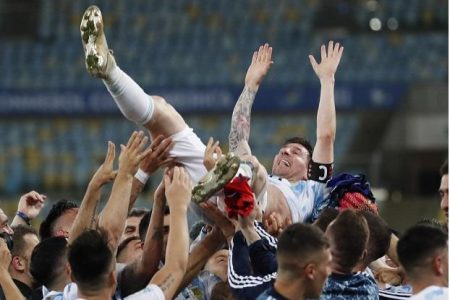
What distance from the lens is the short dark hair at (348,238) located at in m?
4.48

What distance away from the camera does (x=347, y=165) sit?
1557 cm

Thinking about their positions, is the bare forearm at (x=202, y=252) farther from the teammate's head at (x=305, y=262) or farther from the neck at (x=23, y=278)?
the neck at (x=23, y=278)

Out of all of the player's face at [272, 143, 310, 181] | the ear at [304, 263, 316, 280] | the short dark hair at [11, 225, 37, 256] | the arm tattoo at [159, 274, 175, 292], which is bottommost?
the short dark hair at [11, 225, 37, 256]

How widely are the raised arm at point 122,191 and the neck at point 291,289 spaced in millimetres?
1011

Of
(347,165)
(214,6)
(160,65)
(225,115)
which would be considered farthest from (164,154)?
(214,6)

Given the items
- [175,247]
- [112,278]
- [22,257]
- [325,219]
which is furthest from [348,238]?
[22,257]

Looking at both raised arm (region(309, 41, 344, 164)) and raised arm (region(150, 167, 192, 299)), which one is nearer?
raised arm (region(150, 167, 192, 299))

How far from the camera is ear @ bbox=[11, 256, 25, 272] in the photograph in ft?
19.1

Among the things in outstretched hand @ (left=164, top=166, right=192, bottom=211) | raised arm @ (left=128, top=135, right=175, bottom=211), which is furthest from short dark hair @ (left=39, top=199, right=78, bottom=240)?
outstretched hand @ (left=164, top=166, right=192, bottom=211)

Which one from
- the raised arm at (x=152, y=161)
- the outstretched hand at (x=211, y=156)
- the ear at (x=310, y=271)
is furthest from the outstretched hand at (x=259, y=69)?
the ear at (x=310, y=271)

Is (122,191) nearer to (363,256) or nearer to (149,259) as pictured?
(149,259)

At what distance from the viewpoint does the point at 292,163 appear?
6.15 meters

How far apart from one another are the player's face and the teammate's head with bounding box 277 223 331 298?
1922mm

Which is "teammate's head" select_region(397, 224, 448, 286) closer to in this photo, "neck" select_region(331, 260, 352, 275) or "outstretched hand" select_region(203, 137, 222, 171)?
"neck" select_region(331, 260, 352, 275)
